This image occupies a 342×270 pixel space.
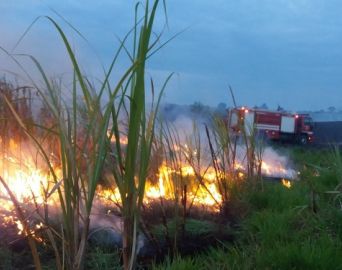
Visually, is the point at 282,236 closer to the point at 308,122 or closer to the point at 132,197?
the point at 132,197

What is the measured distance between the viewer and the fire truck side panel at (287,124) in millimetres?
24938

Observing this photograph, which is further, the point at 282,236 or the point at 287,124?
the point at 287,124

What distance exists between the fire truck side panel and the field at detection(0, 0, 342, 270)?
1869 cm

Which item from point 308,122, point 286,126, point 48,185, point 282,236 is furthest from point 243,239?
point 308,122

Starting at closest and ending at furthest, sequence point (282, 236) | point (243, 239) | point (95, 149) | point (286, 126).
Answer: point (95, 149) → point (282, 236) → point (243, 239) → point (286, 126)

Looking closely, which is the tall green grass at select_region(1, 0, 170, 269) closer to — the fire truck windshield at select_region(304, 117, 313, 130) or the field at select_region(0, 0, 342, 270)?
the field at select_region(0, 0, 342, 270)

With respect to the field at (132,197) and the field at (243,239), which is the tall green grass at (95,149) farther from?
the field at (243,239)

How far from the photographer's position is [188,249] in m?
4.42

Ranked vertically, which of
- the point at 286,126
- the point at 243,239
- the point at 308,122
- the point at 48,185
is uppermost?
the point at 308,122

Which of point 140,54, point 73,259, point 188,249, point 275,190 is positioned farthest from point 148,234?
point 275,190

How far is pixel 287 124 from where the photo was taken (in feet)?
82.7

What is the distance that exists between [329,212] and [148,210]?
1.42 m

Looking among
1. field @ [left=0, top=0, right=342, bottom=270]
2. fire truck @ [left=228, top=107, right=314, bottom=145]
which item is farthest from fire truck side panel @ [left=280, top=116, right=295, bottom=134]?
field @ [left=0, top=0, right=342, bottom=270]

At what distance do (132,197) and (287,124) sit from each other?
75.0 ft
